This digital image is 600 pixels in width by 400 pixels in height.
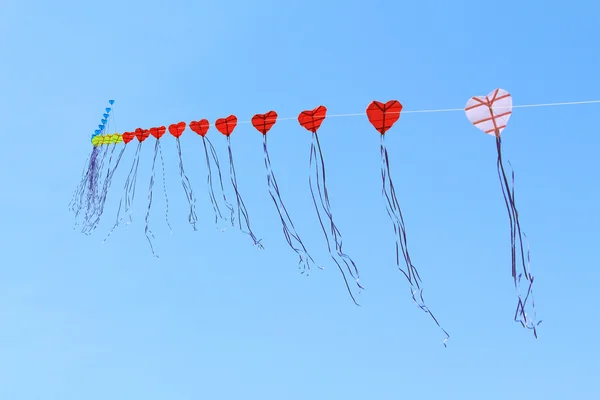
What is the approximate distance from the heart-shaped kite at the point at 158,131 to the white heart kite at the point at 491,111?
5.56m

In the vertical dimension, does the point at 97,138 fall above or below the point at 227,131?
above

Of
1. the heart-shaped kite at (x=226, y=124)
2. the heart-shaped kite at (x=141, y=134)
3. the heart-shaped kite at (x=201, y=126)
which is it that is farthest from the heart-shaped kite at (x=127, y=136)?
the heart-shaped kite at (x=226, y=124)

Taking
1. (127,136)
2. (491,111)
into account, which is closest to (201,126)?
(127,136)

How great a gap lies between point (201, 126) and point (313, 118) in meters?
2.36

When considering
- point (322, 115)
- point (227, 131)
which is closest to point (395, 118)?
point (322, 115)

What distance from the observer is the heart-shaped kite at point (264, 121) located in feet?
26.6

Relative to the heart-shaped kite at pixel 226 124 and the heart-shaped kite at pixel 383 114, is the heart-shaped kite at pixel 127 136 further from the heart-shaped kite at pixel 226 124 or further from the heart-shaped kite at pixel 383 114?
the heart-shaped kite at pixel 383 114

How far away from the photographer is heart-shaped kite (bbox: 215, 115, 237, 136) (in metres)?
8.77

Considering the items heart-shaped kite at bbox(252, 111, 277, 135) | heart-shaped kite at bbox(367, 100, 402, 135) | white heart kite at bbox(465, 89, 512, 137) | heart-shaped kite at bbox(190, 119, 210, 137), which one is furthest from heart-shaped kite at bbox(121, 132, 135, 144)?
white heart kite at bbox(465, 89, 512, 137)

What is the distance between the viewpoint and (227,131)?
→ 8.84 meters

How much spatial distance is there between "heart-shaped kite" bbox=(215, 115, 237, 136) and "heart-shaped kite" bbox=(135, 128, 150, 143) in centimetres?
206

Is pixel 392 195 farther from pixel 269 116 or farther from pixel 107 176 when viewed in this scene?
pixel 107 176

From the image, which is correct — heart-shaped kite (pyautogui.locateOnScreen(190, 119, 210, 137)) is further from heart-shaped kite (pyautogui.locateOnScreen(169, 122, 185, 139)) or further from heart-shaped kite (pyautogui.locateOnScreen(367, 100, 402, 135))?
heart-shaped kite (pyautogui.locateOnScreen(367, 100, 402, 135))

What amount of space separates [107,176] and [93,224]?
1.08 metres
